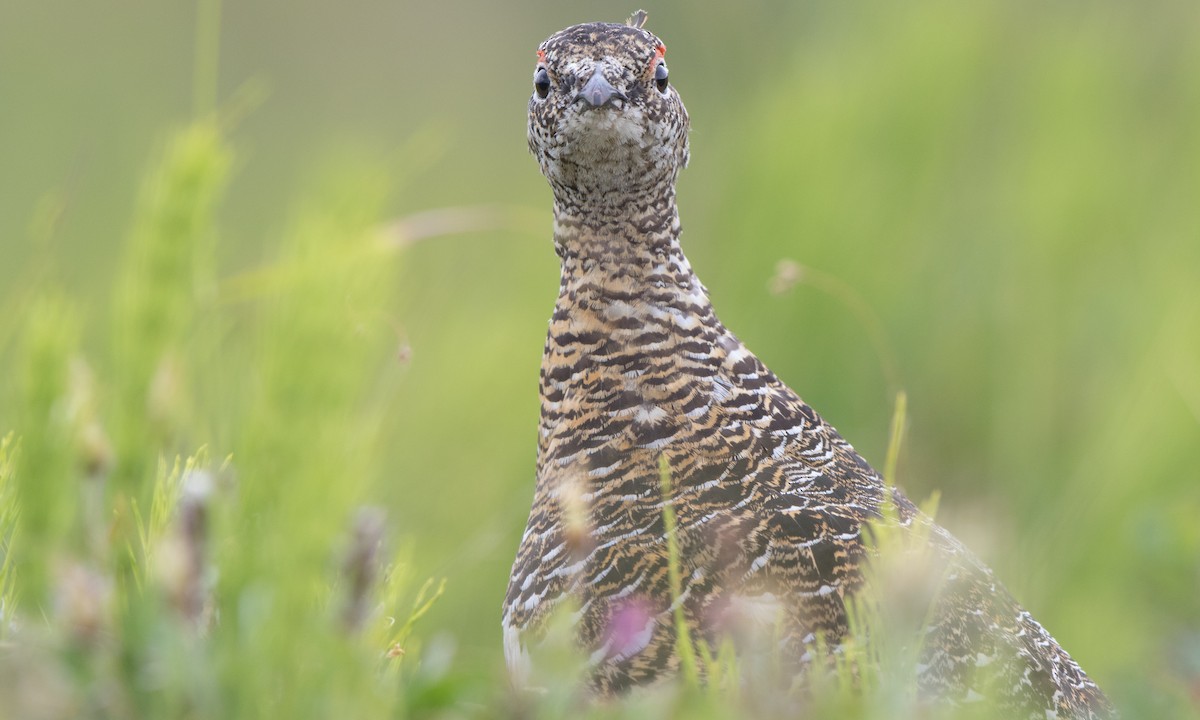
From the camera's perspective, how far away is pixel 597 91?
2.48 m

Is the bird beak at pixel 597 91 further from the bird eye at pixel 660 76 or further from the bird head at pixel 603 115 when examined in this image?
the bird eye at pixel 660 76

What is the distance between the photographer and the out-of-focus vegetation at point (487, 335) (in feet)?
4.00

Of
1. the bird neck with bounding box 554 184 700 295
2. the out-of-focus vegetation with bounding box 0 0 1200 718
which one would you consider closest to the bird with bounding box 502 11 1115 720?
the bird neck with bounding box 554 184 700 295

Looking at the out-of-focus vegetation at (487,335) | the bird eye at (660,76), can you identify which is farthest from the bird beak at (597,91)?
the out-of-focus vegetation at (487,335)

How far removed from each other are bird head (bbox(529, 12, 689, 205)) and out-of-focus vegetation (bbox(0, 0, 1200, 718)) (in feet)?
0.71

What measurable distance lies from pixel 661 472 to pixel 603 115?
729 mm

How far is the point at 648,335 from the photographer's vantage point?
257 cm

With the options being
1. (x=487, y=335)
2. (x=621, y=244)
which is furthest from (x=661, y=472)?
(x=487, y=335)

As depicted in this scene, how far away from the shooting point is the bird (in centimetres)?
212

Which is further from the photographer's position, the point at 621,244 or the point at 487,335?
the point at 487,335

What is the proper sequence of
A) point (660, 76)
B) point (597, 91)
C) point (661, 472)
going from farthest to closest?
point (660, 76)
point (597, 91)
point (661, 472)

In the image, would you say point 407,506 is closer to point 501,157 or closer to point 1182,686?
point 1182,686

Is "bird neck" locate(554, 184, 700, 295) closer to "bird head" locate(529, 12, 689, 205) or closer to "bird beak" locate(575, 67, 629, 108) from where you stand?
"bird head" locate(529, 12, 689, 205)

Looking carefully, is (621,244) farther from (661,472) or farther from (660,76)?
(661,472)
